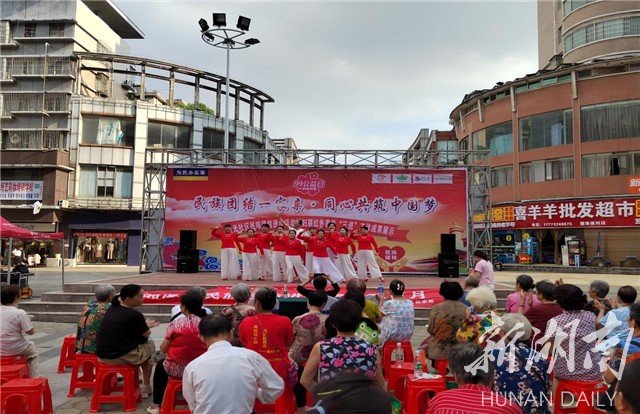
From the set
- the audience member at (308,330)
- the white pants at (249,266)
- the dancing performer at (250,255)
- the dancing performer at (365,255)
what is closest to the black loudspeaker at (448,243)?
the dancing performer at (365,255)

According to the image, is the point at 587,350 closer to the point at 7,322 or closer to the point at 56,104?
the point at 7,322

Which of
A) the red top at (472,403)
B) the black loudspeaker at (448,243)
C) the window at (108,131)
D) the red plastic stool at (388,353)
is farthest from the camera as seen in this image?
the window at (108,131)

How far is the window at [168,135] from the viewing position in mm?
26375

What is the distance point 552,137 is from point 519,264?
279 inches

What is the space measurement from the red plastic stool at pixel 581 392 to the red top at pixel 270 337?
2238mm

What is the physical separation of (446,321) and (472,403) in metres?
2.11

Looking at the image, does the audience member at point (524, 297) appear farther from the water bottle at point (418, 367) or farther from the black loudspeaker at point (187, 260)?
the black loudspeaker at point (187, 260)

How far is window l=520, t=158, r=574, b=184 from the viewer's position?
24.3 m

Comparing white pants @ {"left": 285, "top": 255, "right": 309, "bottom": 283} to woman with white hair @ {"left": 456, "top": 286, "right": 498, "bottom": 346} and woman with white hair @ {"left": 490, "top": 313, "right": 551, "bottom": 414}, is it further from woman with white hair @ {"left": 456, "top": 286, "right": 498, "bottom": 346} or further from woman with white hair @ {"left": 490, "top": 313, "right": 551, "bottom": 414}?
woman with white hair @ {"left": 490, "top": 313, "right": 551, "bottom": 414}

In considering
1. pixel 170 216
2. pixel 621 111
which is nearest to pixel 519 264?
pixel 621 111

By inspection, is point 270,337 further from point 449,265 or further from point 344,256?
point 449,265

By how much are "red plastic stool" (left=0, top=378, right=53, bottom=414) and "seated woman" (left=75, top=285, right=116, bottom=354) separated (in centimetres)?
93

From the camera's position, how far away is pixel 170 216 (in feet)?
45.1

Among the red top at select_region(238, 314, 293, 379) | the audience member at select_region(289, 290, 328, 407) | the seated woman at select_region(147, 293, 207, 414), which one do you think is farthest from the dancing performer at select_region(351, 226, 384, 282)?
the red top at select_region(238, 314, 293, 379)
